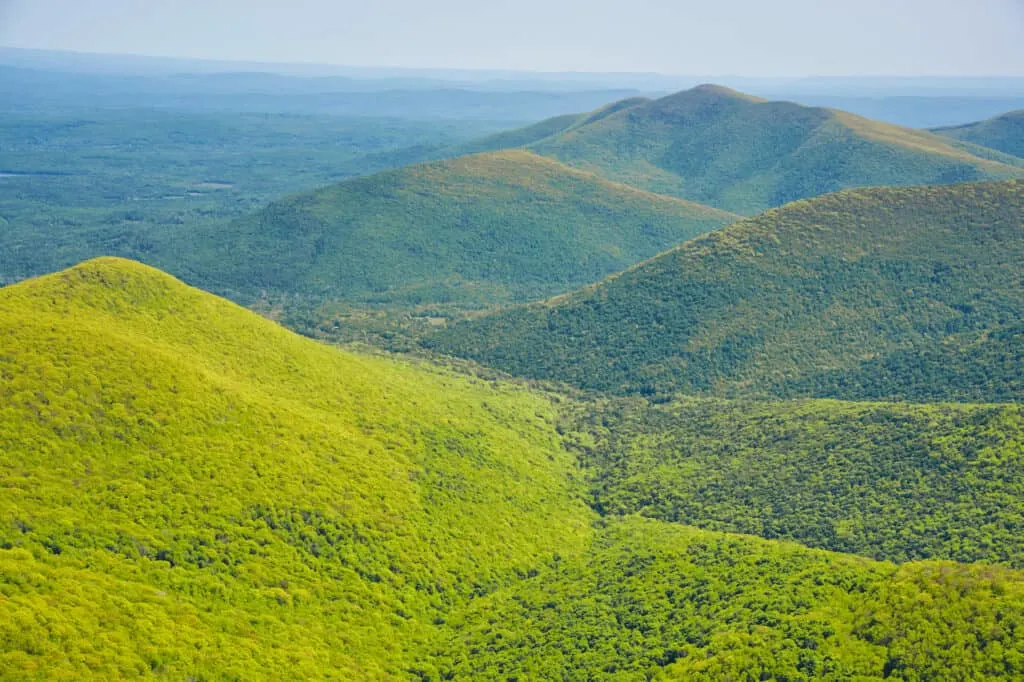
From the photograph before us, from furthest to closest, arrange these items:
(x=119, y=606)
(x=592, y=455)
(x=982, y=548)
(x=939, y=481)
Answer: (x=592, y=455)
(x=939, y=481)
(x=982, y=548)
(x=119, y=606)

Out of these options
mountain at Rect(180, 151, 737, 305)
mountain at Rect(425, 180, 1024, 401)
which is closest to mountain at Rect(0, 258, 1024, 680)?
mountain at Rect(425, 180, 1024, 401)

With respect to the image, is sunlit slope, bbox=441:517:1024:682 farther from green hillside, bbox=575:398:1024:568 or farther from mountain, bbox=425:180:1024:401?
mountain, bbox=425:180:1024:401

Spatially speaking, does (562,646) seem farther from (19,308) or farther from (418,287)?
(418,287)

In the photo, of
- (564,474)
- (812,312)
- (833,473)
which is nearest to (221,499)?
(564,474)

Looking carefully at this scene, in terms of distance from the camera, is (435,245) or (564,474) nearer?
(564,474)

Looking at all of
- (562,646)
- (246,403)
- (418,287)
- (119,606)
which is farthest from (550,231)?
(119,606)

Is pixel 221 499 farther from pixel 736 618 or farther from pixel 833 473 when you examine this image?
pixel 833 473

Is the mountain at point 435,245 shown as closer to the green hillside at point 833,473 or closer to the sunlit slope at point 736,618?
the green hillside at point 833,473
